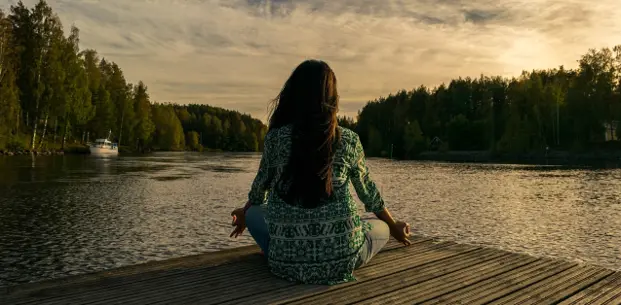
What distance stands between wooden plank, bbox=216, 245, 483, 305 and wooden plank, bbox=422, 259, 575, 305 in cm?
77

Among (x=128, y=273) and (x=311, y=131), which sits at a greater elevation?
(x=311, y=131)

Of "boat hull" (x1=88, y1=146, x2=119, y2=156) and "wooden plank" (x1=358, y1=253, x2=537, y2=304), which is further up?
"boat hull" (x1=88, y1=146, x2=119, y2=156)

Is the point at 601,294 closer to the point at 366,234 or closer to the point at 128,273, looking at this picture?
the point at 366,234

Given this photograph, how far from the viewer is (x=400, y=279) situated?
16.1 ft

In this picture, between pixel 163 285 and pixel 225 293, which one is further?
pixel 163 285

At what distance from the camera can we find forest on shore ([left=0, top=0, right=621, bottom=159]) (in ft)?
216

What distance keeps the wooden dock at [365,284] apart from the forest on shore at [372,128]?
62194mm

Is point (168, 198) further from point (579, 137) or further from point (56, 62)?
point (579, 137)

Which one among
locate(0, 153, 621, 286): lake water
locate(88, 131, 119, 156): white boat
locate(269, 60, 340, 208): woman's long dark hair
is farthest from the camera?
locate(88, 131, 119, 156): white boat

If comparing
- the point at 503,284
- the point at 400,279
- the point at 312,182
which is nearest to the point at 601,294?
the point at 503,284

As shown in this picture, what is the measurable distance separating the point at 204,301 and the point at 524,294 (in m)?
3.07

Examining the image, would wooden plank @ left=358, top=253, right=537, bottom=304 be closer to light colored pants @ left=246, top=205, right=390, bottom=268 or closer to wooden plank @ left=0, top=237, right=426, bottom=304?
light colored pants @ left=246, top=205, right=390, bottom=268

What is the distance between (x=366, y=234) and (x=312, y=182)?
109cm

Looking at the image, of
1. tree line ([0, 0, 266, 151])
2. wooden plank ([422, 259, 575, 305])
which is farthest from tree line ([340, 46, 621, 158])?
wooden plank ([422, 259, 575, 305])
